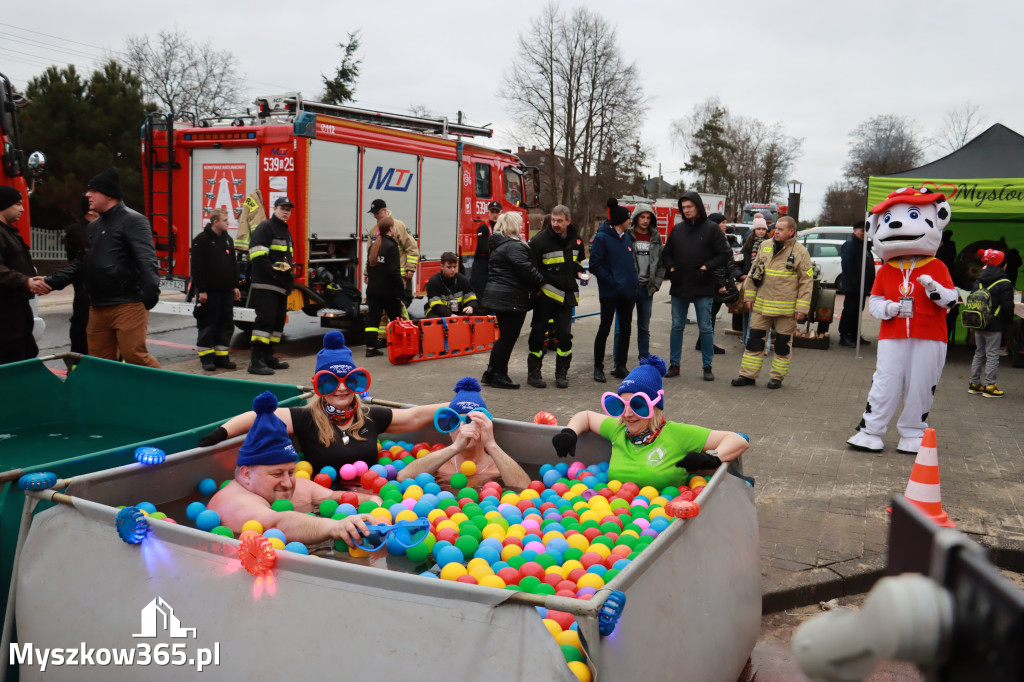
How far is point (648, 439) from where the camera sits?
183 inches

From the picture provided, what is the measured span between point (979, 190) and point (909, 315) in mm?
5664

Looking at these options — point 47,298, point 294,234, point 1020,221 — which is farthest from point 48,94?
point 1020,221

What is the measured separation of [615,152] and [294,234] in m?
36.4

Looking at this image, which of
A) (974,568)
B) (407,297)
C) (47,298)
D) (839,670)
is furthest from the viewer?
(47,298)

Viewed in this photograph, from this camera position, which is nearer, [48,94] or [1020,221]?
[1020,221]

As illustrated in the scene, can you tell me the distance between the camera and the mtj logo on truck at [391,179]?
12.8 meters

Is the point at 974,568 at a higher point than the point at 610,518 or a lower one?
higher

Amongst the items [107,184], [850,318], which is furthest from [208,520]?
[850,318]

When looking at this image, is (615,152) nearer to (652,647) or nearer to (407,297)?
(407,297)

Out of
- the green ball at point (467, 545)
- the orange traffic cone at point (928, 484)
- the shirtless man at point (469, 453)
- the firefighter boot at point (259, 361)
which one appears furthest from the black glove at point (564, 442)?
the firefighter boot at point (259, 361)

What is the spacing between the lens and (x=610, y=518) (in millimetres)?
4301

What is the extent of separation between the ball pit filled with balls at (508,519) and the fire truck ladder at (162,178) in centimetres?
854

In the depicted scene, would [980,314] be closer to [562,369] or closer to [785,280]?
[785,280]

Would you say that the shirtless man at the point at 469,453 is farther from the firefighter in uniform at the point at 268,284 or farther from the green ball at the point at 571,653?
the firefighter in uniform at the point at 268,284
